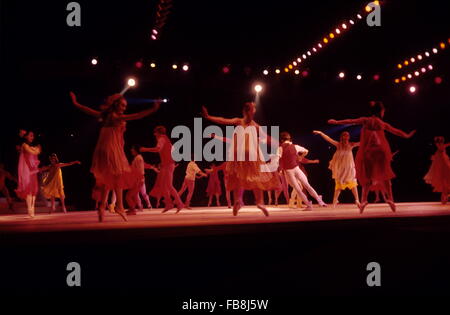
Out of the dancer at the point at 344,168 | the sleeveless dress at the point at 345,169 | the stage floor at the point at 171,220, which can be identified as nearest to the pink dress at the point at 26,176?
the stage floor at the point at 171,220

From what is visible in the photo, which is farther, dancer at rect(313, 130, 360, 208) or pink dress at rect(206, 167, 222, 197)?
pink dress at rect(206, 167, 222, 197)

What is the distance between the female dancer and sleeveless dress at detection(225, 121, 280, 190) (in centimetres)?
151

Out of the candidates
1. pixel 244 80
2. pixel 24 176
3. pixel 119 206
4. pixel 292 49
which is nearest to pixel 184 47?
pixel 244 80

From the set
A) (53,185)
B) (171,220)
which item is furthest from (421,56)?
(53,185)

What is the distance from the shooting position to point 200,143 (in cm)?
1405

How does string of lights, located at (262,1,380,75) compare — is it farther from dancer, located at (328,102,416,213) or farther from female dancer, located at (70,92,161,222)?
female dancer, located at (70,92,161,222)

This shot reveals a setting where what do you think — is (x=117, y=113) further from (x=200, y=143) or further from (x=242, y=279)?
(x=200, y=143)

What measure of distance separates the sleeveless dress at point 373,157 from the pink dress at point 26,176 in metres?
5.48

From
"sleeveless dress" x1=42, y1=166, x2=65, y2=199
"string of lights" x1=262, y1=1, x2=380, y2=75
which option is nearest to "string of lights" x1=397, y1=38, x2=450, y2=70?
"string of lights" x1=262, y1=1, x2=380, y2=75

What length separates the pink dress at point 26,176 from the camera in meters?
7.37

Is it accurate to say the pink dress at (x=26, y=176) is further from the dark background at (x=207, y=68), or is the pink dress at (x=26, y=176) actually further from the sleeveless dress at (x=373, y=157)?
the sleeveless dress at (x=373, y=157)

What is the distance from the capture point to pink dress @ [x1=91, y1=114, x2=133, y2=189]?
5.60 metres

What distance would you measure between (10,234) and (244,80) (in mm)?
8778

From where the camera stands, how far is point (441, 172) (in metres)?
10.4
